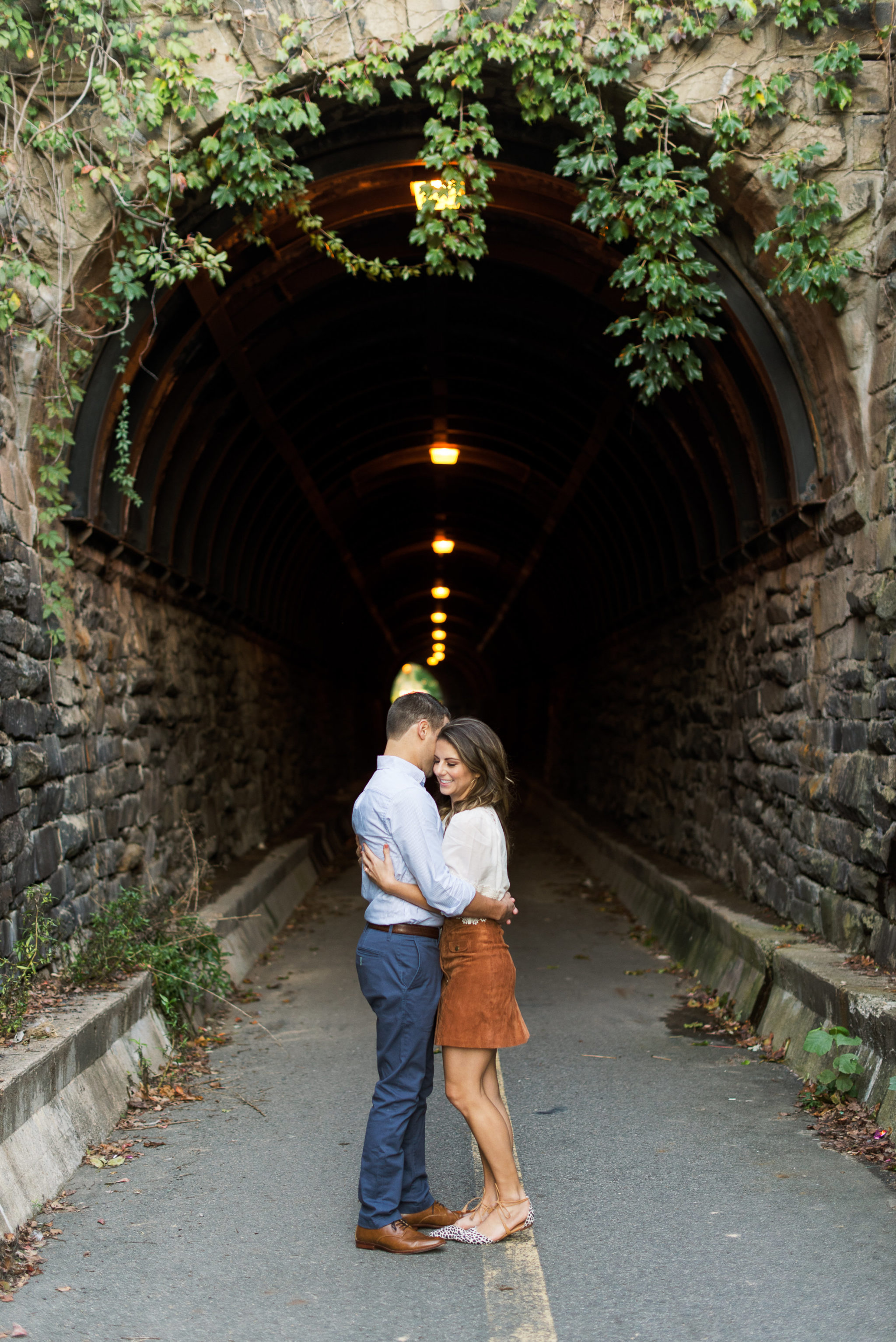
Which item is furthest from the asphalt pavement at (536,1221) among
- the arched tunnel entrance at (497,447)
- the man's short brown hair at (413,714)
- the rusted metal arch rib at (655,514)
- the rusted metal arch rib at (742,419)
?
the rusted metal arch rib at (655,514)

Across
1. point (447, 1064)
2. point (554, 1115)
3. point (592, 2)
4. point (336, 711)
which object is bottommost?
point (554, 1115)

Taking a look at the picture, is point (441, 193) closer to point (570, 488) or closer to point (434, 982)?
point (434, 982)

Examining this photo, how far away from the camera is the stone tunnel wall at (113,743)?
212 inches

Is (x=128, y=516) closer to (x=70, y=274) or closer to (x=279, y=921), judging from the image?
(x=70, y=274)

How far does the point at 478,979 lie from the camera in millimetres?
3707

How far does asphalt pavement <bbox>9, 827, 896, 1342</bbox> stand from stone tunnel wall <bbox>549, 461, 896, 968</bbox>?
1.25 meters

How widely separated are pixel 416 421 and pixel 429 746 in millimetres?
9069

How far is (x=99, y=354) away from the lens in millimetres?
6344

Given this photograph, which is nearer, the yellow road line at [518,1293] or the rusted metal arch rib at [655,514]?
the yellow road line at [518,1293]

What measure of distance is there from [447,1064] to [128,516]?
4.91 m

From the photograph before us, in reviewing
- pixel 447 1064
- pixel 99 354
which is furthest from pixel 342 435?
pixel 447 1064

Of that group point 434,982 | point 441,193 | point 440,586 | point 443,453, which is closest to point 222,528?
point 443,453

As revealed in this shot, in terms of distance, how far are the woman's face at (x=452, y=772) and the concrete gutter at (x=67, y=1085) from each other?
1820 mm

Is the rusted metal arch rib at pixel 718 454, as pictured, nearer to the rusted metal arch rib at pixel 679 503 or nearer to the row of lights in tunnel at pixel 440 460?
the rusted metal arch rib at pixel 679 503
